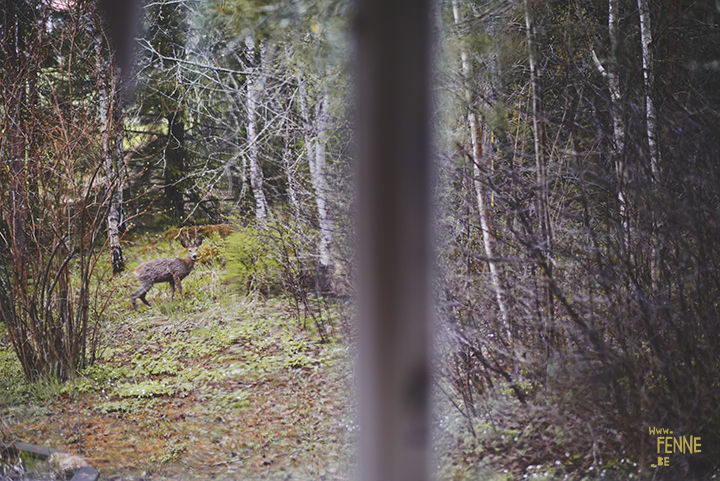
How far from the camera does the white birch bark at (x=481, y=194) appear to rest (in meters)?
1.53

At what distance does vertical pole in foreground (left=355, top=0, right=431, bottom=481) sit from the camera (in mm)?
1065

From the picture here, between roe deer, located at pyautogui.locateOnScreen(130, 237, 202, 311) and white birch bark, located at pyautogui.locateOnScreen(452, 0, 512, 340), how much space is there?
1143mm

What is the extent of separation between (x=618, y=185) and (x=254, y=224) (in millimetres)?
1320

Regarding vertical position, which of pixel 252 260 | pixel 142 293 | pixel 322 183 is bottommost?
pixel 142 293

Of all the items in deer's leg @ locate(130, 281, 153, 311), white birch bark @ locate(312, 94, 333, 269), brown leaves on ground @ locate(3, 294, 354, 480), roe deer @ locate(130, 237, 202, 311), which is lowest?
brown leaves on ground @ locate(3, 294, 354, 480)

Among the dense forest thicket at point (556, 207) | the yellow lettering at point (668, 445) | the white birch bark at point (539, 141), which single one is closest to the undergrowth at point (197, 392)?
the dense forest thicket at point (556, 207)

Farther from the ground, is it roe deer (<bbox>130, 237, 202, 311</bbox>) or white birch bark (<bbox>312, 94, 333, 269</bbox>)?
white birch bark (<bbox>312, 94, 333, 269</bbox>)

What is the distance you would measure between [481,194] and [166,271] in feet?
4.31

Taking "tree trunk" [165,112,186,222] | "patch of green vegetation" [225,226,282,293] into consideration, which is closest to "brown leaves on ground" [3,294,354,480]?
"patch of green vegetation" [225,226,282,293]

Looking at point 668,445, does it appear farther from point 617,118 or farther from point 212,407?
point 212,407

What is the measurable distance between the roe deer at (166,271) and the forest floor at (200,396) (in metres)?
0.04

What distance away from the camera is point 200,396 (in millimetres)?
1891

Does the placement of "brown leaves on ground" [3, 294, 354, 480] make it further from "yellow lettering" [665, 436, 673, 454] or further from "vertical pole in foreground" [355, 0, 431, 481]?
"yellow lettering" [665, 436, 673, 454]

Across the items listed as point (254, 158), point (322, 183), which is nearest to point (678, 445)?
point (322, 183)
